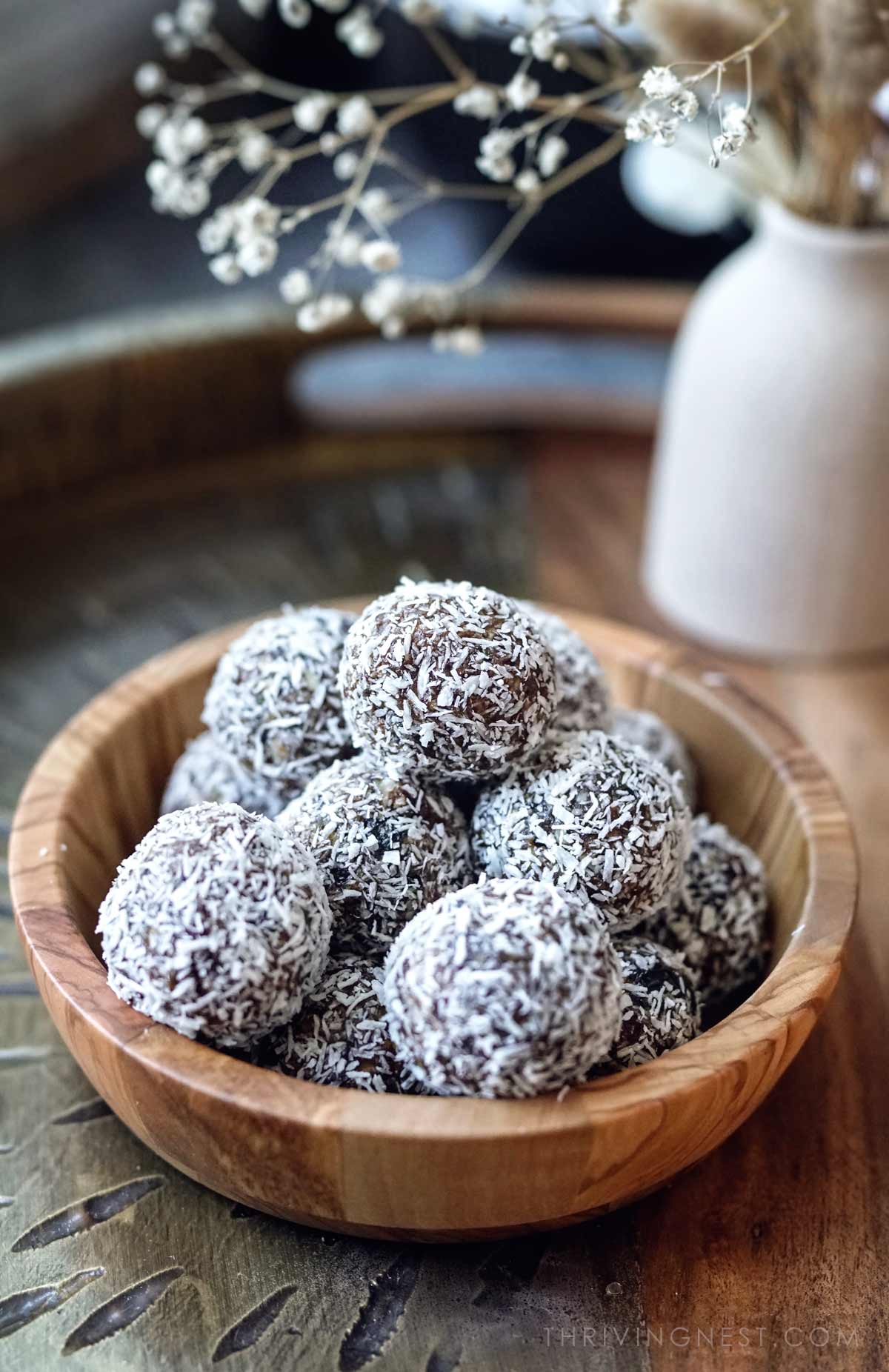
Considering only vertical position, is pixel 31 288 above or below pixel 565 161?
below

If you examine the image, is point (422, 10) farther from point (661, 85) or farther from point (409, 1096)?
point (409, 1096)

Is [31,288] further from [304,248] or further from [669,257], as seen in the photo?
[669,257]

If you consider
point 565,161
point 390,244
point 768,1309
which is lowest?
point 768,1309

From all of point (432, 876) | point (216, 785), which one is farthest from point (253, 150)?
point (432, 876)

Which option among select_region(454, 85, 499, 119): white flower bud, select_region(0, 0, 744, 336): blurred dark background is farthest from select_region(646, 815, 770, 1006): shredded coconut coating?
select_region(0, 0, 744, 336): blurred dark background

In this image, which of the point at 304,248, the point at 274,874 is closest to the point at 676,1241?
the point at 274,874
